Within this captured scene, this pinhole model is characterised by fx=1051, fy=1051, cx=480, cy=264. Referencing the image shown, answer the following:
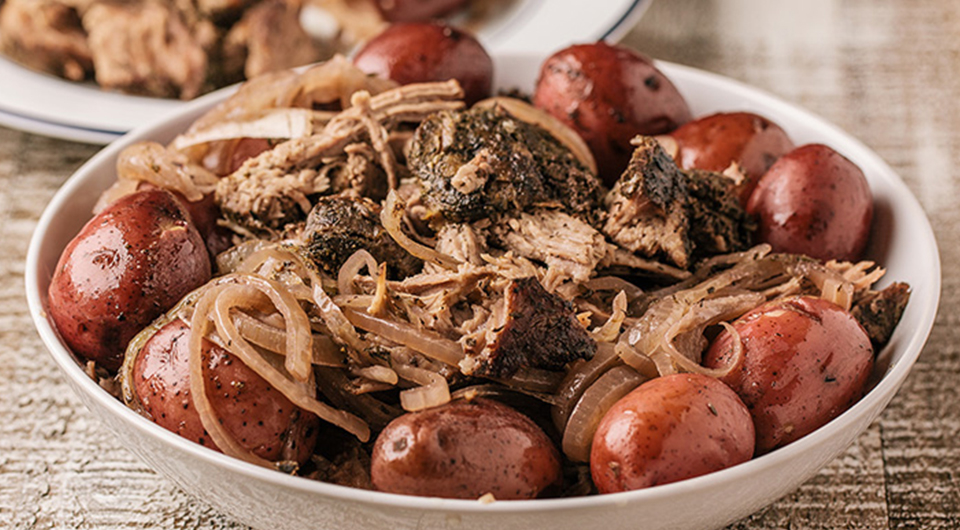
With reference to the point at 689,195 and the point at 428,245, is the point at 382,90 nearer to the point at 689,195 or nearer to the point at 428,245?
the point at 428,245

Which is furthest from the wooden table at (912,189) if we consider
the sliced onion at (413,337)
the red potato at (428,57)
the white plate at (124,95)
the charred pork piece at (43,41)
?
the red potato at (428,57)

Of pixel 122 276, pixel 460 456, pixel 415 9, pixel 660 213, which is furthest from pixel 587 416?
pixel 415 9

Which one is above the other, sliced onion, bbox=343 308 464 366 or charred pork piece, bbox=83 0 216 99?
sliced onion, bbox=343 308 464 366

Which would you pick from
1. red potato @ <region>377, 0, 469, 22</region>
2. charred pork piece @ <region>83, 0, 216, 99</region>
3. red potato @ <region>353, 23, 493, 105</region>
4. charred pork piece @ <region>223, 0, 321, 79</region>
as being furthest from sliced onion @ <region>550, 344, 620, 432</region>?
red potato @ <region>377, 0, 469, 22</region>

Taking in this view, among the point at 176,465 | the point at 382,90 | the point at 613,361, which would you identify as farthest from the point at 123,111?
the point at 613,361

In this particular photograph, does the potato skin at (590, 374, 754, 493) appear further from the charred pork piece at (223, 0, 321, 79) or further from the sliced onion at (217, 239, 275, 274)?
the charred pork piece at (223, 0, 321, 79)

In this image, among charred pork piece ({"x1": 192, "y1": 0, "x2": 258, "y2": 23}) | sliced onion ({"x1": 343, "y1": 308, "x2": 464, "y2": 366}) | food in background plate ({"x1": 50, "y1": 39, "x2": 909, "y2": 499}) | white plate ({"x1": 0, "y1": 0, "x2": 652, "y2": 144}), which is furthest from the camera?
charred pork piece ({"x1": 192, "y1": 0, "x2": 258, "y2": 23})

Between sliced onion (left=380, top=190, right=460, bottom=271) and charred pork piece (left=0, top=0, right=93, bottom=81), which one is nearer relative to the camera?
sliced onion (left=380, top=190, right=460, bottom=271)
